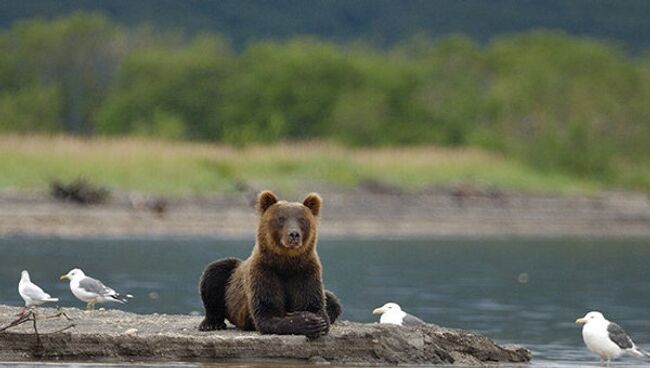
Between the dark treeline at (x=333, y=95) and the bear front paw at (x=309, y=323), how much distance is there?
53.5 metres

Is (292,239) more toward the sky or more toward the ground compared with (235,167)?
more toward the ground

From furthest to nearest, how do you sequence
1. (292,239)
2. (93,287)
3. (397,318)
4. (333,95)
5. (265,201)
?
1. (333,95)
2. (93,287)
3. (397,318)
4. (265,201)
5. (292,239)

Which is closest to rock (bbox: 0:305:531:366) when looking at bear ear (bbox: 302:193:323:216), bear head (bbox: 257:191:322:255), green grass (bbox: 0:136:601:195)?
bear head (bbox: 257:191:322:255)

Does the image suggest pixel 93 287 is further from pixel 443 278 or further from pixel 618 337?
pixel 443 278

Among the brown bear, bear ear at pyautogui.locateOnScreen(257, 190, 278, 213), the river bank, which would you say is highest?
the river bank

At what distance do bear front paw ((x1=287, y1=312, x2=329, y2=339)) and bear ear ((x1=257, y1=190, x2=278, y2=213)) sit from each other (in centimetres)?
92

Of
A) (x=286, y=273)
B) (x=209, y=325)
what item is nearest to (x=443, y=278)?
(x=209, y=325)

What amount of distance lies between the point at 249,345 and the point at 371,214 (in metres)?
39.7

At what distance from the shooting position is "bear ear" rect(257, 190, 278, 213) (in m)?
14.7

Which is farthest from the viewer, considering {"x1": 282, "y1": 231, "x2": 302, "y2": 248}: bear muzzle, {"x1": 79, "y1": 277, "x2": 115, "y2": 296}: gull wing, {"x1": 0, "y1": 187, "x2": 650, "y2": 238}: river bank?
{"x1": 0, "y1": 187, "x2": 650, "y2": 238}: river bank

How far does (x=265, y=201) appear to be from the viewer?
14695mm

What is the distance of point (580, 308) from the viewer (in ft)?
88.1

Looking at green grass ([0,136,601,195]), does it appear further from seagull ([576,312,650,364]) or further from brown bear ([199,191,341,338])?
brown bear ([199,191,341,338])

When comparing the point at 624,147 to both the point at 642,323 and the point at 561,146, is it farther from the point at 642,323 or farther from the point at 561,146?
the point at 642,323
